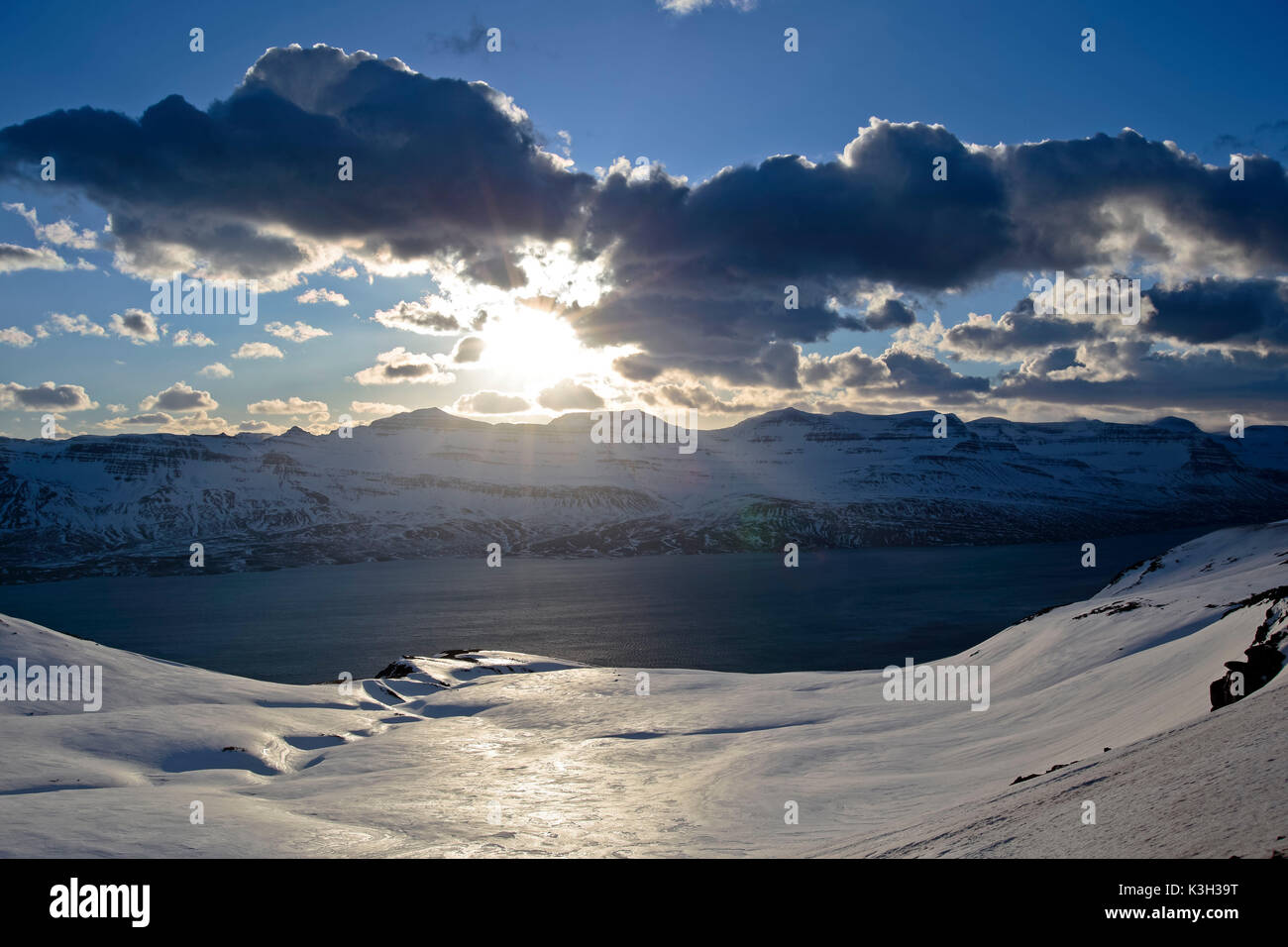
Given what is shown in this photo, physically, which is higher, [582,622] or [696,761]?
[696,761]

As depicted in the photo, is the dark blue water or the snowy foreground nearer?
the snowy foreground

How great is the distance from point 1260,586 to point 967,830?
35.2 meters

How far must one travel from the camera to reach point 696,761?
30281mm

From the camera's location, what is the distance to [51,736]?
25.1m

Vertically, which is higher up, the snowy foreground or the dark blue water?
the snowy foreground

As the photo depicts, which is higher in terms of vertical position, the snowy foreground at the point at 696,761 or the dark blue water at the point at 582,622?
the snowy foreground at the point at 696,761

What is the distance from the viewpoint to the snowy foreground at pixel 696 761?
34.0ft

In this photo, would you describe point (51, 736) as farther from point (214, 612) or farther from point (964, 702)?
point (214, 612)

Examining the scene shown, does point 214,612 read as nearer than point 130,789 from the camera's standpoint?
No

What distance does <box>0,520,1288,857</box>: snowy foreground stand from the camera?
408 inches

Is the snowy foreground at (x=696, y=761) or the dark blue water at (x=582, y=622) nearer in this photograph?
the snowy foreground at (x=696, y=761)

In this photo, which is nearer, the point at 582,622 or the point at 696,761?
the point at 696,761

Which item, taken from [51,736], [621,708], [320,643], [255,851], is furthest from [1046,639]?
[320,643]
